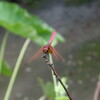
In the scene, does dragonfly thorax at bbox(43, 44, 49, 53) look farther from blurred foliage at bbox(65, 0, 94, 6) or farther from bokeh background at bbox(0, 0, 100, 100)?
blurred foliage at bbox(65, 0, 94, 6)

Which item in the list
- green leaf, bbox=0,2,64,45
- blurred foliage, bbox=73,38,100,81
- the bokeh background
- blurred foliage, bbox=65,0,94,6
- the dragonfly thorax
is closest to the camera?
the dragonfly thorax

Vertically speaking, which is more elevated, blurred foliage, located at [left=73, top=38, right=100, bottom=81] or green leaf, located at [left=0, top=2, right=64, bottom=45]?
blurred foliage, located at [left=73, top=38, right=100, bottom=81]

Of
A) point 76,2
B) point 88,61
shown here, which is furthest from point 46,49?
point 76,2

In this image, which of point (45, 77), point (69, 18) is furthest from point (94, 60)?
point (69, 18)

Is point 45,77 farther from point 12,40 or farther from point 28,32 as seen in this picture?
point 28,32

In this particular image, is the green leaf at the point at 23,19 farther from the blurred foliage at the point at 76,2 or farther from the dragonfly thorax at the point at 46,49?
the blurred foliage at the point at 76,2

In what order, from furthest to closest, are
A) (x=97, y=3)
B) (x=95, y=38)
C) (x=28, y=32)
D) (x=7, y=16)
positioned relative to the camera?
(x=97, y=3), (x=95, y=38), (x=7, y=16), (x=28, y=32)

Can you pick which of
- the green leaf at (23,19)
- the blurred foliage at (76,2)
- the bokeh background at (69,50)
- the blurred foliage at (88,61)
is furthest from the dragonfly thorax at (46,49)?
the blurred foliage at (76,2)

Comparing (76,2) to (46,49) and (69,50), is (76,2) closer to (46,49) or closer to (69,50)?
(69,50)

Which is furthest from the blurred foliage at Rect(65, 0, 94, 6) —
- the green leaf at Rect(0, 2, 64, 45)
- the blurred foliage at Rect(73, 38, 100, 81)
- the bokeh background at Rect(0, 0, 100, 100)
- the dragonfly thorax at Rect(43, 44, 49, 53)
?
the dragonfly thorax at Rect(43, 44, 49, 53)
